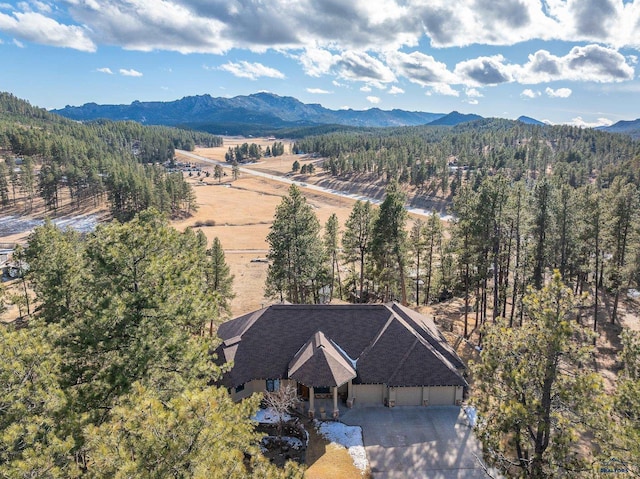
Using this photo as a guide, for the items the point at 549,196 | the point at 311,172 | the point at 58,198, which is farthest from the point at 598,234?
the point at 311,172

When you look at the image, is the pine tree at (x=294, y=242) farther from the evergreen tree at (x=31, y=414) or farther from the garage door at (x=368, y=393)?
the evergreen tree at (x=31, y=414)

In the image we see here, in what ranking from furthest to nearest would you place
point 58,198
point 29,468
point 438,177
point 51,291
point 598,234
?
1. point 438,177
2. point 58,198
3. point 598,234
4. point 51,291
5. point 29,468

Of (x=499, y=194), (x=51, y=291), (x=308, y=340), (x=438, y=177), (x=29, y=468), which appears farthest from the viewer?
(x=438, y=177)

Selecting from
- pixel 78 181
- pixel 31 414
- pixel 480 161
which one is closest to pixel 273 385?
pixel 31 414

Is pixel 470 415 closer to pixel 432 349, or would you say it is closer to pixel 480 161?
pixel 432 349

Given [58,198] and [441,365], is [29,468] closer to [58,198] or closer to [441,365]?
[441,365]

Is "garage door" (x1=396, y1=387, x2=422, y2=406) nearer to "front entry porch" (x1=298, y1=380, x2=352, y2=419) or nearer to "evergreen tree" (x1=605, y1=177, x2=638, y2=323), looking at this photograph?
"front entry porch" (x1=298, y1=380, x2=352, y2=419)

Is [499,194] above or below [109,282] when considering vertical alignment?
above

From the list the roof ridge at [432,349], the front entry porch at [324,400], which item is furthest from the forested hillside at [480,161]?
the front entry porch at [324,400]

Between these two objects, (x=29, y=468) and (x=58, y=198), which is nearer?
(x=29, y=468)
